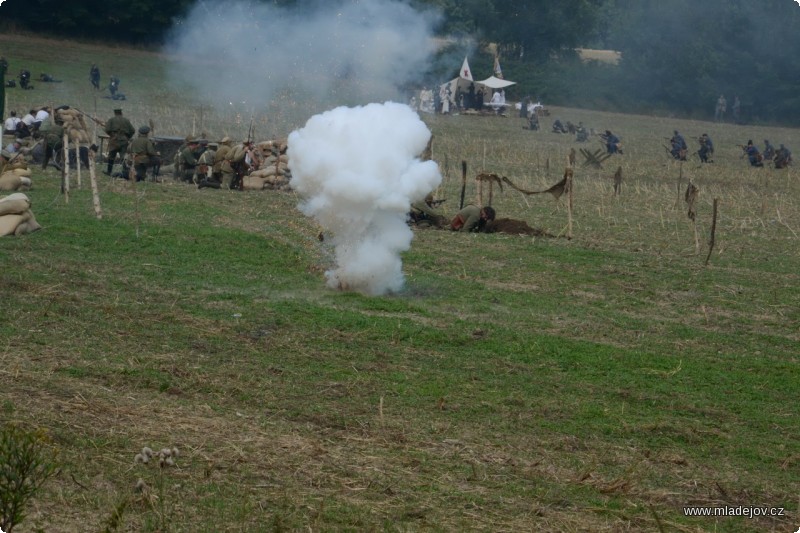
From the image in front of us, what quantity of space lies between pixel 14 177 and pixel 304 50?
727 cm

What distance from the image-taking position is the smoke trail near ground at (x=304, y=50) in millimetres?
19422

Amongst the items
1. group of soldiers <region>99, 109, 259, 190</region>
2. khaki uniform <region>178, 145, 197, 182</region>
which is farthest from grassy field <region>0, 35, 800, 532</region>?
khaki uniform <region>178, 145, 197, 182</region>

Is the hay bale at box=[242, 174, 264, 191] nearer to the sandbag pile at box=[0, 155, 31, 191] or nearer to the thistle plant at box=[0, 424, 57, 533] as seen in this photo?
the sandbag pile at box=[0, 155, 31, 191]

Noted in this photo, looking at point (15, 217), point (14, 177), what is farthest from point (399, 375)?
point (14, 177)

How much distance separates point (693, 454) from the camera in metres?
10.3

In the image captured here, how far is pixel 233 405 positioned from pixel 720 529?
4.84 meters

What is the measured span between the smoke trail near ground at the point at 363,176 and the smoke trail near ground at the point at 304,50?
430 cm

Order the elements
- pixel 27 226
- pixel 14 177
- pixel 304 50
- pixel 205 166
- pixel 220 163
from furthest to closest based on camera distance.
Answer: pixel 205 166 → pixel 220 163 → pixel 14 177 → pixel 304 50 → pixel 27 226

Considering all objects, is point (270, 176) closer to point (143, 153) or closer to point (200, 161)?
point (200, 161)

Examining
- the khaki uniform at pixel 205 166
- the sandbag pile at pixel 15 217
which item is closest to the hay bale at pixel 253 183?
the khaki uniform at pixel 205 166

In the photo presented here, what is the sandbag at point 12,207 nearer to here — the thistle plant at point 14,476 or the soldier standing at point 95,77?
the thistle plant at point 14,476

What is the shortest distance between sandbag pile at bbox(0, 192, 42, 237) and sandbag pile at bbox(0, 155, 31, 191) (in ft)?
17.4

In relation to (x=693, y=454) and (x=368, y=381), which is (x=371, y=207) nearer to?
(x=368, y=381)

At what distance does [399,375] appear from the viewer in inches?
479
